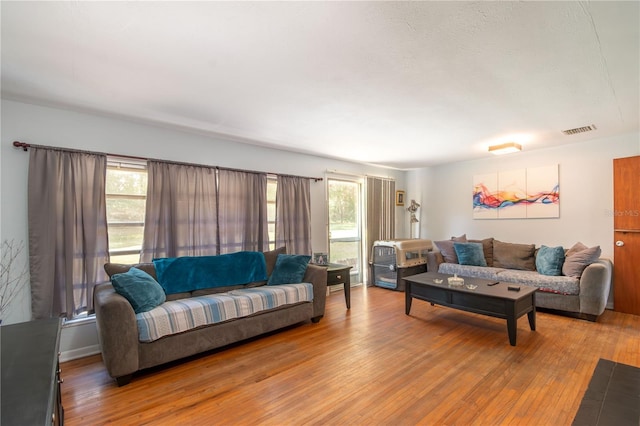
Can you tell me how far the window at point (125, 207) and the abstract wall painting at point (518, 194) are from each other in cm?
536

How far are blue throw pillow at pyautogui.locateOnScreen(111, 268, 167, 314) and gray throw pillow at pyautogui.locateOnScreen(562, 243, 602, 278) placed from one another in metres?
4.81

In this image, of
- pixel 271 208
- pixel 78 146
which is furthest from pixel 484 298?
pixel 78 146

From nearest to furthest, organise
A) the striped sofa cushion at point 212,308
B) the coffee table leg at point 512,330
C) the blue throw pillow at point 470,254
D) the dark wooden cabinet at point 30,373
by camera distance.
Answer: the dark wooden cabinet at point 30,373
the striped sofa cushion at point 212,308
the coffee table leg at point 512,330
the blue throw pillow at point 470,254

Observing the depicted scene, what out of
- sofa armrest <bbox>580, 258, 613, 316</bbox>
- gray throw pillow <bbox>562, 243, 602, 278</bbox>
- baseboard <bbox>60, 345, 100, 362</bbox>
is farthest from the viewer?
gray throw pillow <bbox>562, 243, 602, 278</bbox>

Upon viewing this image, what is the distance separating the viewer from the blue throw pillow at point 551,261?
13.4 feet

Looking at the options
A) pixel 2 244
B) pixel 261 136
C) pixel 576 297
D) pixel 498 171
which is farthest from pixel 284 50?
pixel 498 171

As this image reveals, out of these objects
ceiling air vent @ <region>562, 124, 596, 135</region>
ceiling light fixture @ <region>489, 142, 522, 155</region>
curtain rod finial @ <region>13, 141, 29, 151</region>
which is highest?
ceiling air vent @ <region>562, 124, 596, 135</region>

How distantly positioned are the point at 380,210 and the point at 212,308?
4.04 m

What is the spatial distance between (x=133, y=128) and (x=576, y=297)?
5.56 meters

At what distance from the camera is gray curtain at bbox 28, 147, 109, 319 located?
9.04ft

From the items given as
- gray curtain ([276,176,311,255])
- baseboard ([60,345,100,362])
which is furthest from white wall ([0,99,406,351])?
gray curtain ([276,176,311,255])

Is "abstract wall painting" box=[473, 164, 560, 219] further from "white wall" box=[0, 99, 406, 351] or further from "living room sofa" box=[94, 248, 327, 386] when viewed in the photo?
"white wall" box=[0, 99, 406, 351]

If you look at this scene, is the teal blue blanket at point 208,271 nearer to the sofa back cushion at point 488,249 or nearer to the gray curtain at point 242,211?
the gray curtain at point 242,211

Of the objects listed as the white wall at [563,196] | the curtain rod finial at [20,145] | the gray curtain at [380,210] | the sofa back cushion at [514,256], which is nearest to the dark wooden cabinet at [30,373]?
the curtain rod finial at [20,145]
